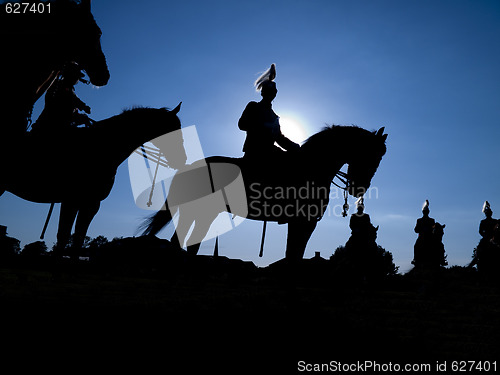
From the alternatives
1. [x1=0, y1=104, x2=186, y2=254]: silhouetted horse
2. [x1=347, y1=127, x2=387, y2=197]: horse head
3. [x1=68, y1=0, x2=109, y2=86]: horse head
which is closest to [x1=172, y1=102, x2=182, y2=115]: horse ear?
[x1=0, y1=104, x2=186, y2=254]: silhouetted horse

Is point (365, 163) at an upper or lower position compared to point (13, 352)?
upper

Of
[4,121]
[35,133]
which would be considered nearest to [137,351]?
[4,121]

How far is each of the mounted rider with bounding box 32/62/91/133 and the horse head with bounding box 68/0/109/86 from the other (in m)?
0.76

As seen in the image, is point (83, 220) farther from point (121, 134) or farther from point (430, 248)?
point (430, 248)

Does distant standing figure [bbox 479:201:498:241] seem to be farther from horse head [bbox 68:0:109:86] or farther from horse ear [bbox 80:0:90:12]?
horse ear [bbox 80:0:90:12]

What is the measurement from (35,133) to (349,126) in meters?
5.37

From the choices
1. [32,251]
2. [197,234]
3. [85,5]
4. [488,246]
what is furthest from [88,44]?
[32,251]

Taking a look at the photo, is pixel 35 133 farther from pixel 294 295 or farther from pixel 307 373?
pixel 307 373

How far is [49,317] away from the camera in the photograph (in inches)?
112

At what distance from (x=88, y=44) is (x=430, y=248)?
39.0ft

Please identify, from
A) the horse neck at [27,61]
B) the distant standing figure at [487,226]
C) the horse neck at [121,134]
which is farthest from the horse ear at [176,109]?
the distant standing figure at [487,226]

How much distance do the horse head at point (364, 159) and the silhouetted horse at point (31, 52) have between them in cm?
483

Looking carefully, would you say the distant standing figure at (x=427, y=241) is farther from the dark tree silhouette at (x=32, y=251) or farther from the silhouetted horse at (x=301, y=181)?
the dark tree silhouette at (x=32, y=251)

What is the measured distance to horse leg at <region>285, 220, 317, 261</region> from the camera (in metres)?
6.09
